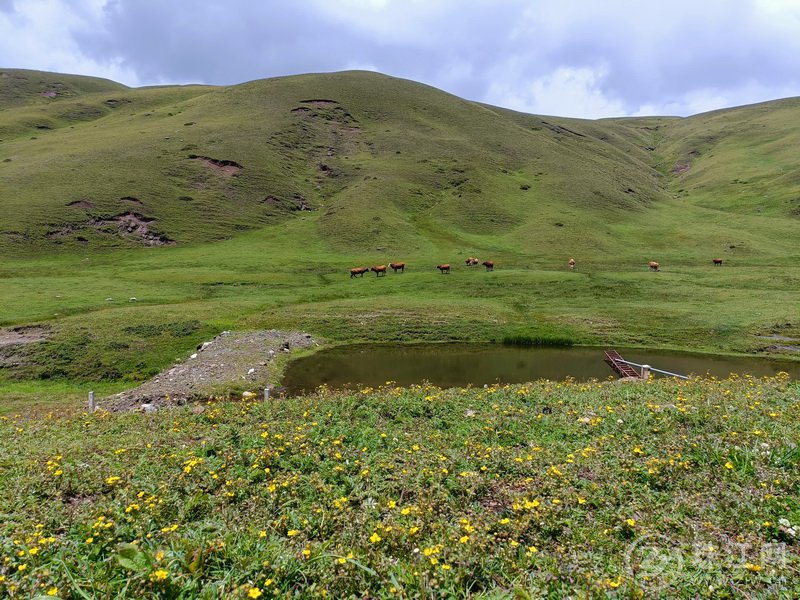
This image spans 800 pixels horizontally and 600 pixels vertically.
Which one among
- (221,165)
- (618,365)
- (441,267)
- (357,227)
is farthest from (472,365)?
(221,165)

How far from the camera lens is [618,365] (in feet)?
99.4

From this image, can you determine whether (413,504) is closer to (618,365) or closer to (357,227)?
(618,365)

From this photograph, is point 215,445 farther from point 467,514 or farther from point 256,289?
point 256,289

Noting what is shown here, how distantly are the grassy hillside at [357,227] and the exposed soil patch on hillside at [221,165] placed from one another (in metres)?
0.42

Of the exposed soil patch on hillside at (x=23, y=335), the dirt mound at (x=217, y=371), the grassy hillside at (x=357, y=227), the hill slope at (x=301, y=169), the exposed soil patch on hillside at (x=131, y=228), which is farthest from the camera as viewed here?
the hill slope at (x=301, y=169)

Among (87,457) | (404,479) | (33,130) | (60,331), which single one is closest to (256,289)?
(60,331)

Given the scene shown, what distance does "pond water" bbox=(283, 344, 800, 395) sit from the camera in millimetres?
28141

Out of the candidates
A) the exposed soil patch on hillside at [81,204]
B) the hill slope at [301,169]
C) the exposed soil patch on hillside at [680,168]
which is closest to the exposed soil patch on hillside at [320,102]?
the hill slope at [301,169]

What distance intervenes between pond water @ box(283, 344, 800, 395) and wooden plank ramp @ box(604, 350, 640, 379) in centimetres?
51

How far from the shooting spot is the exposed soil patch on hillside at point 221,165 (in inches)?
4043

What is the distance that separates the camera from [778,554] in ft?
20.5

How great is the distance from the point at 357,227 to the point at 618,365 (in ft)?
201

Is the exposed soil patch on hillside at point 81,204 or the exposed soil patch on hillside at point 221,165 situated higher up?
the exposed soil patch on hillside at point 221,165

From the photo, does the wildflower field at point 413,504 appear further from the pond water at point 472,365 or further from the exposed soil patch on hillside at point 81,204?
the exposed soil patch on hillside at point 81,204
